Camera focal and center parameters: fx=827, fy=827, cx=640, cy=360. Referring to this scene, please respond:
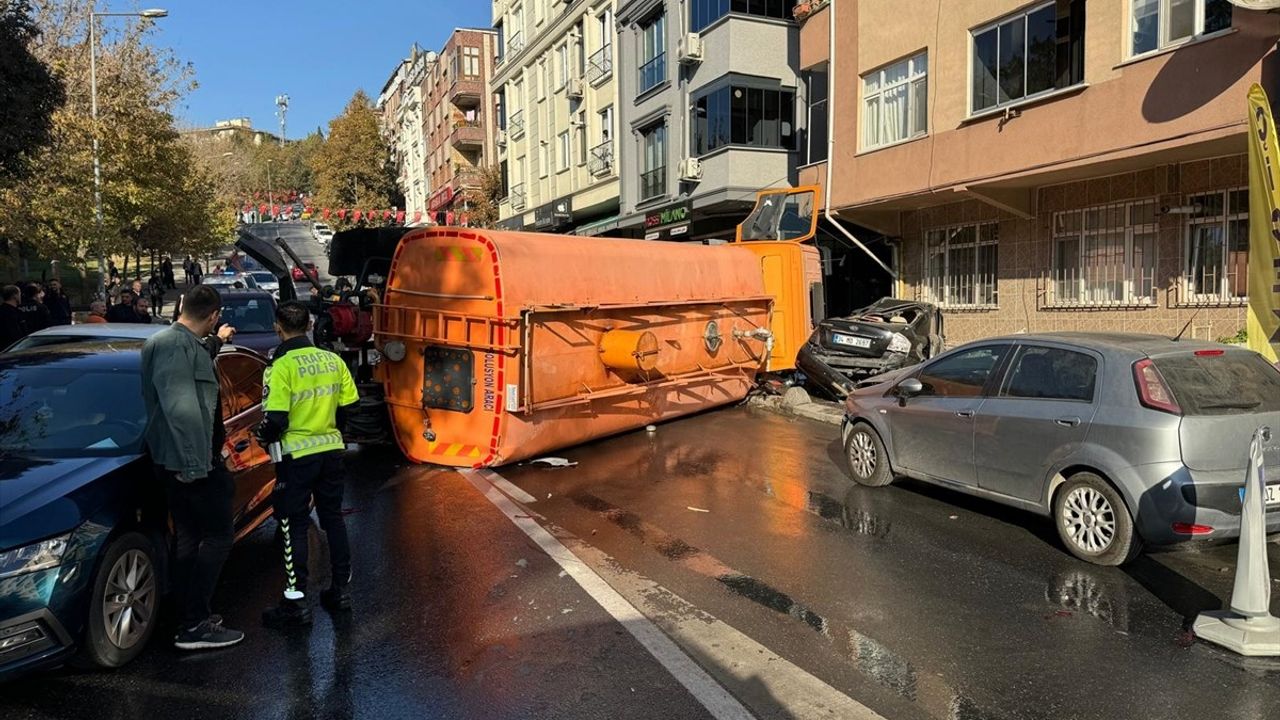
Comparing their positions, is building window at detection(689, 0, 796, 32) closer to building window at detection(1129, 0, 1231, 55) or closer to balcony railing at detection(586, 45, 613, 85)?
balcony railing at detection(586, 45, 613, 85)

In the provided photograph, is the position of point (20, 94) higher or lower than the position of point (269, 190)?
lower

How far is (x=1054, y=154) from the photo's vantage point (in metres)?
12.0

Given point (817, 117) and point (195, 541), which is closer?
point (195, 541)

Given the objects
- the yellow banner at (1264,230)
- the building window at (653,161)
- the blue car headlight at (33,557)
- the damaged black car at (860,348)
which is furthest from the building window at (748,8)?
the blue car headlight at (33,557)

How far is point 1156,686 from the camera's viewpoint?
3.88m

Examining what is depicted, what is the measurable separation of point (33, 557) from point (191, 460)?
76 cm

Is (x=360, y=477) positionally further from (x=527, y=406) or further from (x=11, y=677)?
(x=11, y=677)

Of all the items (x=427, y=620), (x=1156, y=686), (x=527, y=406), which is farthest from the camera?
(x=527, y=406)

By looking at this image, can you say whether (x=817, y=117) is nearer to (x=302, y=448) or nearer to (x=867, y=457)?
(x=867, y=457)

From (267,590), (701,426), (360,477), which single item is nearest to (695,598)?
(267,590)

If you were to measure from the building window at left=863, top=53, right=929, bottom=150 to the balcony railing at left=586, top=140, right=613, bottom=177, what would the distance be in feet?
47.8

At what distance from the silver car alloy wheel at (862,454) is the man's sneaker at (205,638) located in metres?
5.47

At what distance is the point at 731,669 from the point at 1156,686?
6.50ft

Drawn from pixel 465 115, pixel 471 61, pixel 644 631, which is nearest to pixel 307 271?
pixel 644 631
